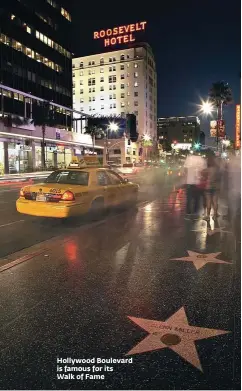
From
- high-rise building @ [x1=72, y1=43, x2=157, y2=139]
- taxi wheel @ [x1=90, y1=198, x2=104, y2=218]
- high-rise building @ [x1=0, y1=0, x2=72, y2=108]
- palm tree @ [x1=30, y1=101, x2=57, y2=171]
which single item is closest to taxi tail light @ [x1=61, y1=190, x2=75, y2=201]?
taxi wheel @ [x1=90, y1=198, x2=104, y2=218]

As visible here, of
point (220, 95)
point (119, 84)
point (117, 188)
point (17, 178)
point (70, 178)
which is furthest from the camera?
point (119, 84)

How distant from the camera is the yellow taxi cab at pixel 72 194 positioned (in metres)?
8.84

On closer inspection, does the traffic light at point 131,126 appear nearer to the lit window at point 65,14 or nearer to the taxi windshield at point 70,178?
the lit window at point 65,14

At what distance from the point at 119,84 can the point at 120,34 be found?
49.6ft

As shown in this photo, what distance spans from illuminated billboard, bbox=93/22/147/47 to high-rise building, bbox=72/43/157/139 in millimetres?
3390

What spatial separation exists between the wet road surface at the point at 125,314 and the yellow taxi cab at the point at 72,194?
1.68m

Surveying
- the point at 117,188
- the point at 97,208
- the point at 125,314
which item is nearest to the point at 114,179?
the point at 117,188

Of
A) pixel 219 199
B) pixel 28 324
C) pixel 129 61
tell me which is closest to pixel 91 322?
pixel 28 324

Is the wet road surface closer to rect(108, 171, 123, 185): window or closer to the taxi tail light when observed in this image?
the taxi tail light

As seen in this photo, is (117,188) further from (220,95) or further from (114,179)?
(220,95)

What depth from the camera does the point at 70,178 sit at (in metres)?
9.84

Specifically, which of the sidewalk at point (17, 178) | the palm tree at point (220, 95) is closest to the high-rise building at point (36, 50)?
the sidewalk at point (17, 178)

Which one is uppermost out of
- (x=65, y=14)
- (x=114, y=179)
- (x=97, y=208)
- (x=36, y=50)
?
(x=65, y=14)

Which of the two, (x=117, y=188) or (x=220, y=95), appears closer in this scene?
(x=117, y=188)
